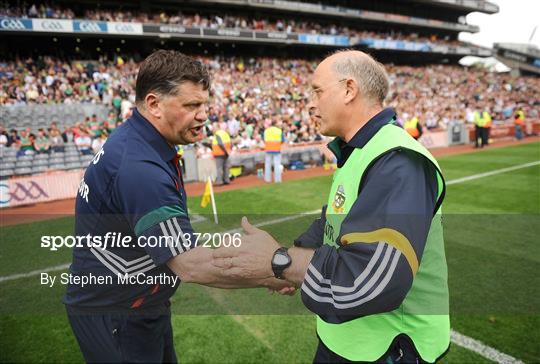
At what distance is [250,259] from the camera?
168 centimetres

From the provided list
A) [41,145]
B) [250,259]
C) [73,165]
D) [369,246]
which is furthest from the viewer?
[41,145]

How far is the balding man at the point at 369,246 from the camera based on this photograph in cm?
137

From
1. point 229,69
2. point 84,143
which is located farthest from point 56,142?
point 229,69

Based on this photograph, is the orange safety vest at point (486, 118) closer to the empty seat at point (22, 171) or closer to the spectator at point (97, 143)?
the spectator at point (97, 143)

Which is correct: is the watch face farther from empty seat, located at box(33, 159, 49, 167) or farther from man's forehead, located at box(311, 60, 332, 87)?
empty seat, located at box(33, 159, 49, 167)

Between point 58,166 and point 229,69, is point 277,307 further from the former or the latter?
point 229,69

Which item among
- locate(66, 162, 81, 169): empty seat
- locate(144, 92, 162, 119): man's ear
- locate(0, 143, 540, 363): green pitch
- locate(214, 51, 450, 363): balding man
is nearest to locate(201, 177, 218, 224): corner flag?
locate(0, 143, 540, 363): green pitch

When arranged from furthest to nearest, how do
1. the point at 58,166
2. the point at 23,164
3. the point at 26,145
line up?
1. the point at 26,145
2. the point at 58,166
3. the point at 23,164

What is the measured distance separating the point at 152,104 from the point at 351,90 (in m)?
1.18

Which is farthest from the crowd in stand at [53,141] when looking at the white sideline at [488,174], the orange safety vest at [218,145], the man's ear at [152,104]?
the man's ear at [152,104]

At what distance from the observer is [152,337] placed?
7.39ft

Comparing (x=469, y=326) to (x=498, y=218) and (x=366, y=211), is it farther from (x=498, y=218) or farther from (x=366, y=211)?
(x=498, y=218)

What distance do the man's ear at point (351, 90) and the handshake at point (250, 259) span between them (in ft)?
2.69

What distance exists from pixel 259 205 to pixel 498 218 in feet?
18.7
